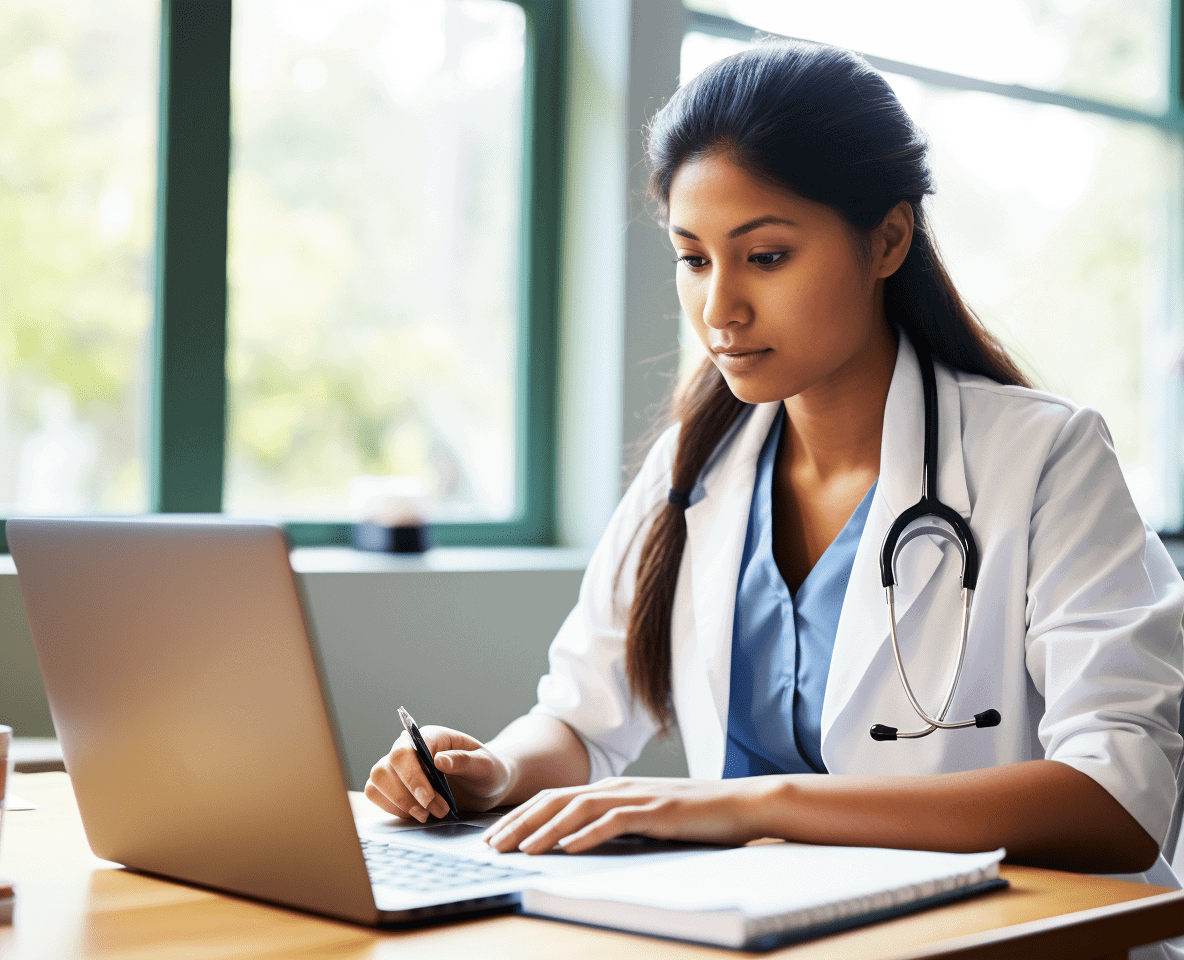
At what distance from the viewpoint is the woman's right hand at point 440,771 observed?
3.38 feet

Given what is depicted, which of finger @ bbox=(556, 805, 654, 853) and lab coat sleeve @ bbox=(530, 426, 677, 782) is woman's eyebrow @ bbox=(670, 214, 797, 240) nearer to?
lab coat sleeve @ bbox=(530, 426, 677, 782)

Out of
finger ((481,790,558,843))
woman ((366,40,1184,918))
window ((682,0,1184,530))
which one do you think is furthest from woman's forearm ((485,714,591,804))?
window ((682,0,1184,530))

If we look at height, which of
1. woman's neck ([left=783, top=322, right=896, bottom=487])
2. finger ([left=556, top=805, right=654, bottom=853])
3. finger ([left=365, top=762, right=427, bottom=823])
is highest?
woman's neck ([left=783, top=322, right=896, bottom=487])

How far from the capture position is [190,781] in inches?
31.0

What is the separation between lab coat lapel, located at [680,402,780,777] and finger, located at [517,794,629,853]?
52cm

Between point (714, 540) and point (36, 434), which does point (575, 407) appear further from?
point (714, 540)

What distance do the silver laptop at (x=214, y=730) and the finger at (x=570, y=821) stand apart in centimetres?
1

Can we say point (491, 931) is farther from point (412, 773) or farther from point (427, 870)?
point (412, 773)

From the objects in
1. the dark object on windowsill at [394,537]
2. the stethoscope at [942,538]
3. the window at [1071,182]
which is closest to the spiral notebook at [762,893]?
the stethoscope at [942,538]

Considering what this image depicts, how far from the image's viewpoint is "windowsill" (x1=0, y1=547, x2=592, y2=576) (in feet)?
7.10

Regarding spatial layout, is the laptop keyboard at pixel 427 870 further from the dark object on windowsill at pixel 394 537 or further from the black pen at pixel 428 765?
the dark object on windowsill at pixel 394 537

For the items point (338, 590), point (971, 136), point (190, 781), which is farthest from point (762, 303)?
point (971, 136)

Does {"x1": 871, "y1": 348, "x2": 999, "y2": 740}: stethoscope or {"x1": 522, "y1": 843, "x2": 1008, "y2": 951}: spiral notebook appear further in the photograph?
{"x1": 871, "y1": 348, "x2": 999, "y2": 740}: stethoscope

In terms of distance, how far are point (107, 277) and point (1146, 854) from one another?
1862 millimetres
